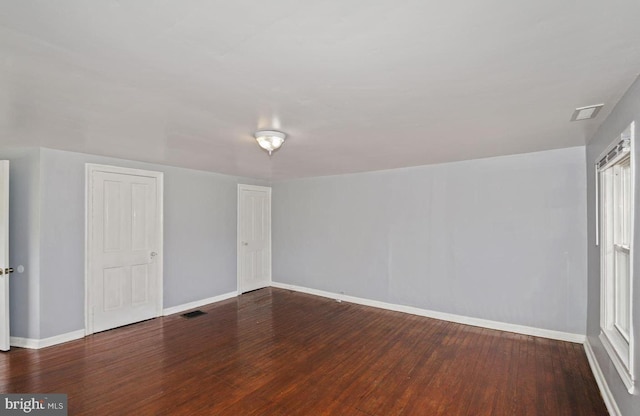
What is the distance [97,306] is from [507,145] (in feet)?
17.9

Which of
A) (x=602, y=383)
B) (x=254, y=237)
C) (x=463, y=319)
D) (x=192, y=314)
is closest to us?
(x=602, y=383)

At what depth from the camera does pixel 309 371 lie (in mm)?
2992

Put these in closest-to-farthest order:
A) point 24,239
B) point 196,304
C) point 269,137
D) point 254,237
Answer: point 269,137
point 24,239
point 196,304
point 254,237

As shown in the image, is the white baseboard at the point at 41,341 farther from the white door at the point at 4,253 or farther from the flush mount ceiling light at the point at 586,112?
the flush mount ceiling light at the point at 586,112

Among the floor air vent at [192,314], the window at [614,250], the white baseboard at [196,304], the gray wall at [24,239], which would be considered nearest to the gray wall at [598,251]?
the window at [614,250]

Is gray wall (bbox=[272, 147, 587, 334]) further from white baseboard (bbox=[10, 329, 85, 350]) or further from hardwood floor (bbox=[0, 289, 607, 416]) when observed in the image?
white baseboard (bbox=[10, 329, 85, 350])

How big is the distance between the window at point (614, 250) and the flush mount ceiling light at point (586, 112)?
0.96ft

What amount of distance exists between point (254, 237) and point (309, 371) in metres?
3.58

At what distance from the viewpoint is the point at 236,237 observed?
5801mm

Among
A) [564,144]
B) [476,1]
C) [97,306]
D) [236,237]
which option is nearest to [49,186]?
[97,306]

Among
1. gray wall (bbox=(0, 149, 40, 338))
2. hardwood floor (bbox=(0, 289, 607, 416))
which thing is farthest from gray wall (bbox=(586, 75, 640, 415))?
gray wall (bbox=(0, 149, 40, 338))

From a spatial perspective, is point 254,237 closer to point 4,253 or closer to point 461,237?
point 4,253

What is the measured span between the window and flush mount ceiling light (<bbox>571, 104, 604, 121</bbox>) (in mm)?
292

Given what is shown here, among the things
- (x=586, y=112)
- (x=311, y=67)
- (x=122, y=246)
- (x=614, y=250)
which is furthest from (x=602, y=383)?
(x=122, y=246)
